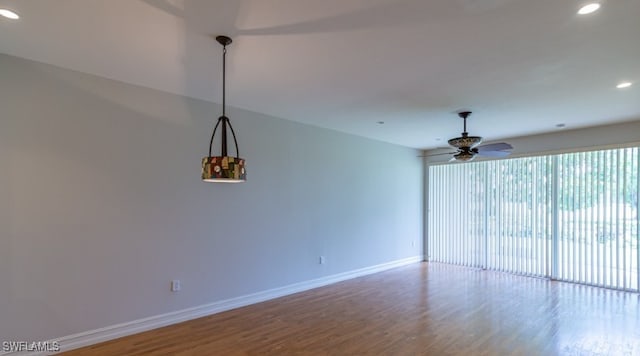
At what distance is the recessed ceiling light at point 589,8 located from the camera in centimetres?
210

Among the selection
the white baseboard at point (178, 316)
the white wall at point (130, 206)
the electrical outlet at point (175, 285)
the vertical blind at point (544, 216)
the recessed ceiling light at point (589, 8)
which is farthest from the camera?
the vertical blind at point (544, 216)

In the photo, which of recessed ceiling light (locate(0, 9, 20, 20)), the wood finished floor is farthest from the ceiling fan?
recessed ceiling light (locate(0, 9, 20, 20))

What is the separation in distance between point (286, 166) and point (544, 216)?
5.01m

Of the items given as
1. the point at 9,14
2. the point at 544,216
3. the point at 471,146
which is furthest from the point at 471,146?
the point at 9,14

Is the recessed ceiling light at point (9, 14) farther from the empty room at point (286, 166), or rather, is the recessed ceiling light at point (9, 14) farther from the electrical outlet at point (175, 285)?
the electrical outlet at point (175, 285)

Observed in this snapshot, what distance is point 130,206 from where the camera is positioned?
365cm

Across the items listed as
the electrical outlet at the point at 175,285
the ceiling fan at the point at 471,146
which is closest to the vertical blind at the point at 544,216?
the ceiling fan at the point at 471,146

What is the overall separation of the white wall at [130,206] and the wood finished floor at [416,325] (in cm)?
46

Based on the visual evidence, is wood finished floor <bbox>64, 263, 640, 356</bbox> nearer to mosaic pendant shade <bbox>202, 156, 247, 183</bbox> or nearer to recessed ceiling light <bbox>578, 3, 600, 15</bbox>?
mosaic pendant shade <bbox>202, 156, 247, 183</bbox>

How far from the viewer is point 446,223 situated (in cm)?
780

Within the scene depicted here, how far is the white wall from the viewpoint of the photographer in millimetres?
3064

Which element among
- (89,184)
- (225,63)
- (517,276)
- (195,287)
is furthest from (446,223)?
(89,184)

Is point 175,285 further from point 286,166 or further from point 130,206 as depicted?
point 286,166

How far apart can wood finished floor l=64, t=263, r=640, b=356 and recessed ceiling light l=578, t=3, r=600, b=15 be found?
3.01 metres
